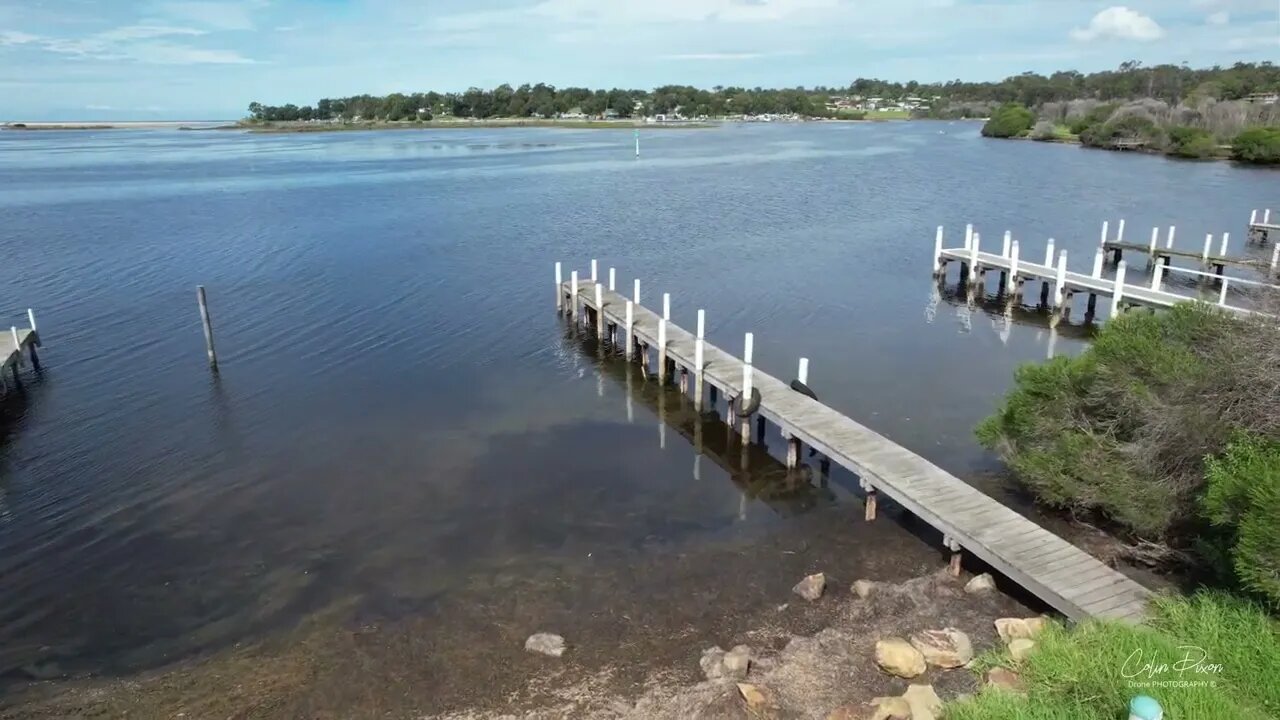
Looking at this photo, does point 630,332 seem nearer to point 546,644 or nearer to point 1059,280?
point 546,644

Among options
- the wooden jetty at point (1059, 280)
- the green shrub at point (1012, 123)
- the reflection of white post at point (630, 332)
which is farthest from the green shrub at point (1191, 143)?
the reflection of white post at point (630, 332)

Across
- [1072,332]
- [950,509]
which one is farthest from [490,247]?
[950,509]

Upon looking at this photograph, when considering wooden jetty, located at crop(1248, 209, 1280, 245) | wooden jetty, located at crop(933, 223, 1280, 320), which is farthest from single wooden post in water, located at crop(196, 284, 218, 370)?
wooden jetty, located at crop(1248, 209, 1280, 245)

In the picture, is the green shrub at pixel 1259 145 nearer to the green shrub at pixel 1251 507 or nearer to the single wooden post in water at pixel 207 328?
the green shrub at pixel 1251 507

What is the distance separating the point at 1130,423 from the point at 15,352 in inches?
945

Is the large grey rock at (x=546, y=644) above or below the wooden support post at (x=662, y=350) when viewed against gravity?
below

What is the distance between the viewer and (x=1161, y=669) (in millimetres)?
7906

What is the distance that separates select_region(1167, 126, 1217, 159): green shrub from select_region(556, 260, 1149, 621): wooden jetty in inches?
2771

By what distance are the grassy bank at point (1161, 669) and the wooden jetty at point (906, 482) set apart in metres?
0.78

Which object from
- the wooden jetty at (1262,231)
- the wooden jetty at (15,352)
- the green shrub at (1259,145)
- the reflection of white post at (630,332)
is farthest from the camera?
the green shrub at (1259,145)

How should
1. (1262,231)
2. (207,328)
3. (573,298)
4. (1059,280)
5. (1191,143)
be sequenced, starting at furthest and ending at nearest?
(1191,143) → (1262,231) → (1059,280) → (573,298) → (207,328)

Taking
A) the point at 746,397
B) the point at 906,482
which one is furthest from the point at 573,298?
the point at 906,482

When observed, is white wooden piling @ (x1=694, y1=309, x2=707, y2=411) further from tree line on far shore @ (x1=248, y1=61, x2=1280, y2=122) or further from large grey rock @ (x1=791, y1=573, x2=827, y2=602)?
tree line on far shore @ (x1=248, y1=61, x2=1280, y2=122)

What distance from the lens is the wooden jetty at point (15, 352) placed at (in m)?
20.3
